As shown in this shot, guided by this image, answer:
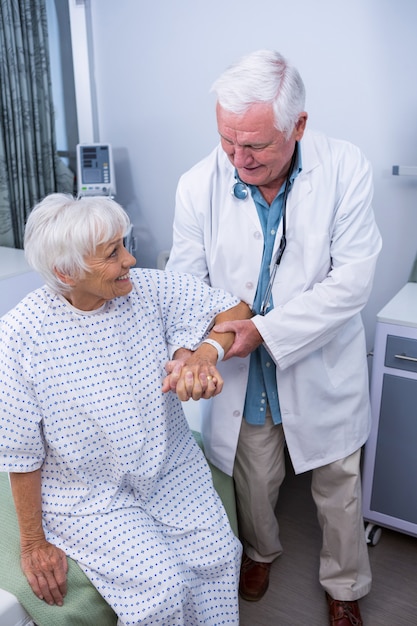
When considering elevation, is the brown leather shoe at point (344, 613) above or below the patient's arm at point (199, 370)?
below

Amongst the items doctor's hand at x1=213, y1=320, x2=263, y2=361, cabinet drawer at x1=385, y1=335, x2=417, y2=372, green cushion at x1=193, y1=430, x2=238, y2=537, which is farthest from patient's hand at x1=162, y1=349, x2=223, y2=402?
cabinet drawer at x1=385, y1=335, x2=417, y2=372

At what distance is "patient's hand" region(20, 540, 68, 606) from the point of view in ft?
4.42

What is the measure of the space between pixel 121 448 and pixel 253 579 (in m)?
0.77

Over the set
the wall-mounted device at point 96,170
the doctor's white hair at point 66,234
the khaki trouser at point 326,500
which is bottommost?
the khaki trouser at point 326,500

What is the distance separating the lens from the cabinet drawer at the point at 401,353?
1914mm

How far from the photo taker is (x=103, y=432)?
1445 millimetres

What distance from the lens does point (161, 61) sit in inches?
109

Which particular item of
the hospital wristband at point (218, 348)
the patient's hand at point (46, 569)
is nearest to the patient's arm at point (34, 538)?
the patient's hand at point (46, 569)

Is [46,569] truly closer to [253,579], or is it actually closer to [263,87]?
[253,579]

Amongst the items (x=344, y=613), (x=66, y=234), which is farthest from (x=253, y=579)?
(x=66, y=234)

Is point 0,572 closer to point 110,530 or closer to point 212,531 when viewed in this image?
point 110,530

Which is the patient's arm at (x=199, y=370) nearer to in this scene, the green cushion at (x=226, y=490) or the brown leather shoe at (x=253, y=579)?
the green cushion at (x=226, y=490)

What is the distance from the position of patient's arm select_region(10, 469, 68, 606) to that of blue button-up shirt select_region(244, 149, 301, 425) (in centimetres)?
62

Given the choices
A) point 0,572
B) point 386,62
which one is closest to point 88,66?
point 386,62
